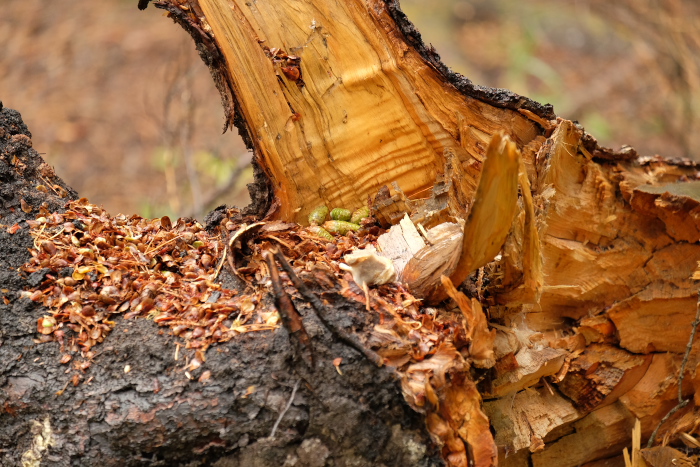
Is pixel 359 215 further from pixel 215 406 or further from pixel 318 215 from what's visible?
pixel 215 406

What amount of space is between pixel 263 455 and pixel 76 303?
66 centimetres

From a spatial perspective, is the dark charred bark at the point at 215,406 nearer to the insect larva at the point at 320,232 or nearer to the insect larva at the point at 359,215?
the insect larva at the point at 320,232

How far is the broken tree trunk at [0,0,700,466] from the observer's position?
133 centimetres

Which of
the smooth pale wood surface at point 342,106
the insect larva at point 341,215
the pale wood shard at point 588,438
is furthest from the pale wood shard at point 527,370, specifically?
the insect larva at point 341,215

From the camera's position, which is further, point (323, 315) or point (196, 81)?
point (196, 81)

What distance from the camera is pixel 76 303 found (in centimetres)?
153

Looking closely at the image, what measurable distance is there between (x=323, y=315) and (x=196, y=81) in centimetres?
520

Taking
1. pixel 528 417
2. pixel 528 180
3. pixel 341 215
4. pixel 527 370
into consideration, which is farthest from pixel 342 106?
pixel 528 417

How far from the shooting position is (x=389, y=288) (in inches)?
62.2

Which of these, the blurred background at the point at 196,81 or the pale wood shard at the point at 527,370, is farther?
the blurred background at the point at 196,81

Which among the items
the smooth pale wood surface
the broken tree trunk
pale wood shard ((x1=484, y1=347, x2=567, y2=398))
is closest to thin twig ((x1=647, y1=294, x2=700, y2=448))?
the broken tree trunk

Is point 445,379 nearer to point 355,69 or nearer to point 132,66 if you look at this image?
point 355,69

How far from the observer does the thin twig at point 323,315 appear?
1332 mm

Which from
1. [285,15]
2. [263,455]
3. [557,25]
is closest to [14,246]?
[263,455]
